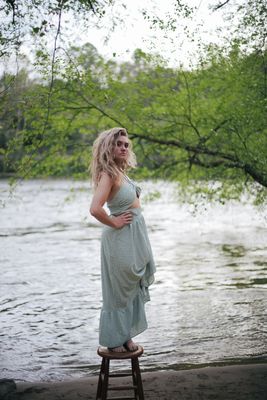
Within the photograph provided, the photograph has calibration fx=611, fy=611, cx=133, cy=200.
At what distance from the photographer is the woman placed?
4332 mm

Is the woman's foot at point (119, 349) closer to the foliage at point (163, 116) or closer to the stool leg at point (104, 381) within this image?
the stool leg at point (104, 381)

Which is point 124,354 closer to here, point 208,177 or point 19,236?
point 208,177

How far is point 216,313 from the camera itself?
9.43 metres

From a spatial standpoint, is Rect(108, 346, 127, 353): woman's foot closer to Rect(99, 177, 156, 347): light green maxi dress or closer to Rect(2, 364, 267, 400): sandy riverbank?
Rect(99, 177, 156, 347): light green maxi dress

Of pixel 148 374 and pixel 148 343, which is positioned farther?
pixel 148 343

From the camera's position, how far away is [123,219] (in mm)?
4332

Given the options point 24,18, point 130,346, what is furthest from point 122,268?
point 24,18

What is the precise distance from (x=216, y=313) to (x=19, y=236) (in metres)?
12.2

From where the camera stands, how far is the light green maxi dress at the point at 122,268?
4.34m

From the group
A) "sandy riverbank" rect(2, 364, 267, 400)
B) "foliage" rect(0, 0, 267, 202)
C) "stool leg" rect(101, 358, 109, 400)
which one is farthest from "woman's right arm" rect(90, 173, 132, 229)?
"foliage" rect(0, 0, 267, 202)

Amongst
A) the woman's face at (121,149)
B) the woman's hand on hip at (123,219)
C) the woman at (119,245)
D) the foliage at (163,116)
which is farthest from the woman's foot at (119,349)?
the foliage at (163,116)

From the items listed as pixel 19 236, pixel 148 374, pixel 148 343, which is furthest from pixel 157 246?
pixel 148 374

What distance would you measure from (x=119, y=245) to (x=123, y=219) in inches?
7.4

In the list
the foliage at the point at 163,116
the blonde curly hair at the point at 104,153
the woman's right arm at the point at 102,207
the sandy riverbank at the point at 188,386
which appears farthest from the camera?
the foliage at the point at 163,116
